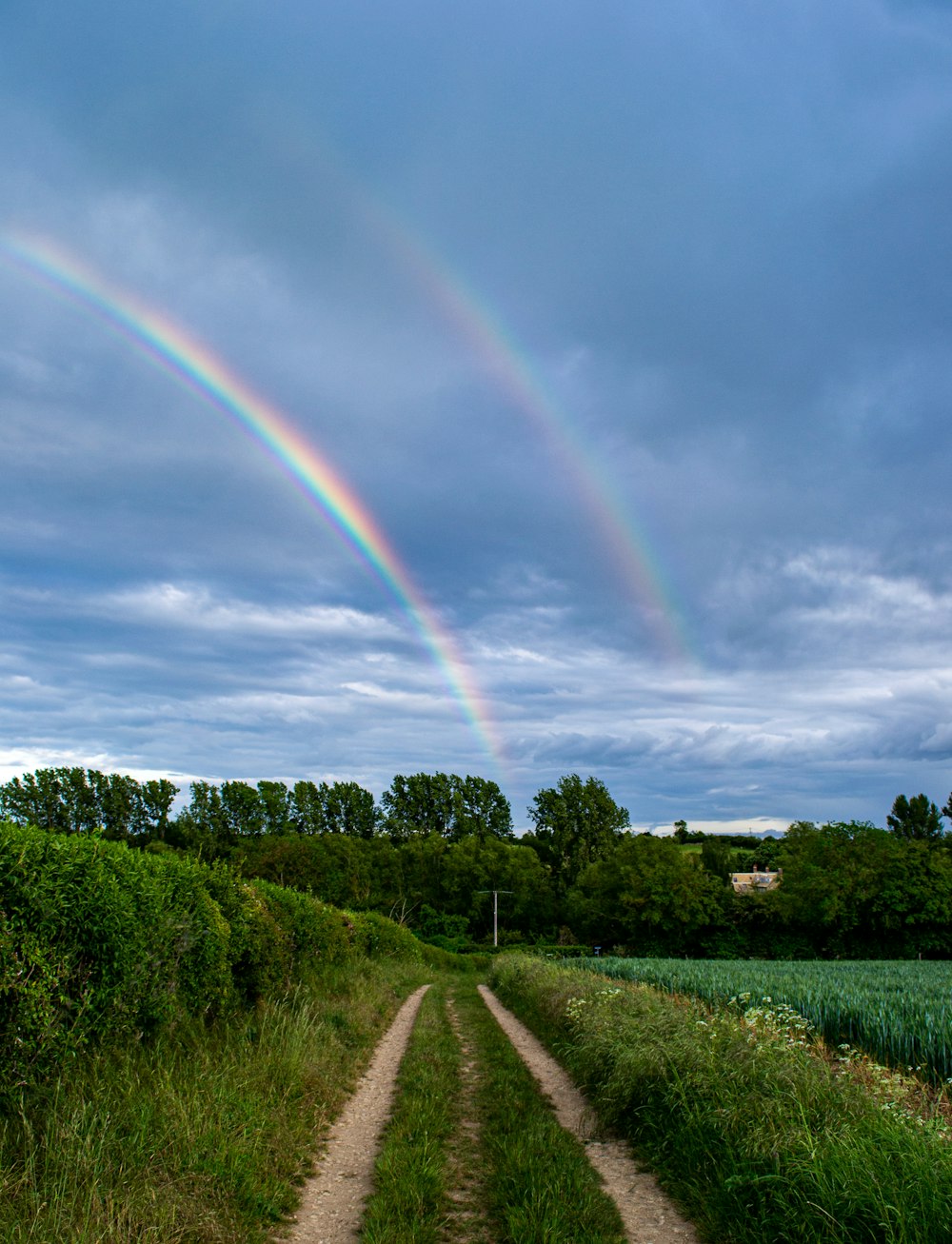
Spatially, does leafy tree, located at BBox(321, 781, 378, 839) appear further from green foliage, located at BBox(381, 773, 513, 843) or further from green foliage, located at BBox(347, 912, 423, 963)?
green foliage, located at BBox(347, 912, 423, 963)

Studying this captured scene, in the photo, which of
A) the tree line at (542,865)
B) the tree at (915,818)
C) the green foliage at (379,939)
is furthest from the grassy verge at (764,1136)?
the tree at (915,818)

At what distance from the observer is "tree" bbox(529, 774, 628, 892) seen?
95625 millimetres

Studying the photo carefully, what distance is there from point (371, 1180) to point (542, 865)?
8571cm

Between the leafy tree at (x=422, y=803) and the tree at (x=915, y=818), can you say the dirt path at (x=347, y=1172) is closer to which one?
the leafy tree at (x=422, y=803)

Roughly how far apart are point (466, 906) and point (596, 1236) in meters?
83.1

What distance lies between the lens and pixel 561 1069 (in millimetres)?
11195

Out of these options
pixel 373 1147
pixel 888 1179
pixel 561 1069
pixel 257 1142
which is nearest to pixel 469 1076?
pixel 561 1069

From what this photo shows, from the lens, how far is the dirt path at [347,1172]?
17.8ft

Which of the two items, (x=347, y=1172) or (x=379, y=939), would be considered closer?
(x=347, y=1172)

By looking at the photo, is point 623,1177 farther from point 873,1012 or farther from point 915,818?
point 915,818

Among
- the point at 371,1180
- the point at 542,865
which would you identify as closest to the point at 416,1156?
the point at 371,1180

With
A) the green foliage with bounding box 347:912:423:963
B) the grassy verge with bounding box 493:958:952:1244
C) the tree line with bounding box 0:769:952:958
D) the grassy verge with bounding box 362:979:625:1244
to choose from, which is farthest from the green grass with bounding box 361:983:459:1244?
the tree line with bounding box 0:769:952:958

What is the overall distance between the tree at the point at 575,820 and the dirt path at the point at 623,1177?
8790 cm

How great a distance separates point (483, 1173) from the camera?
6570 millimetres
